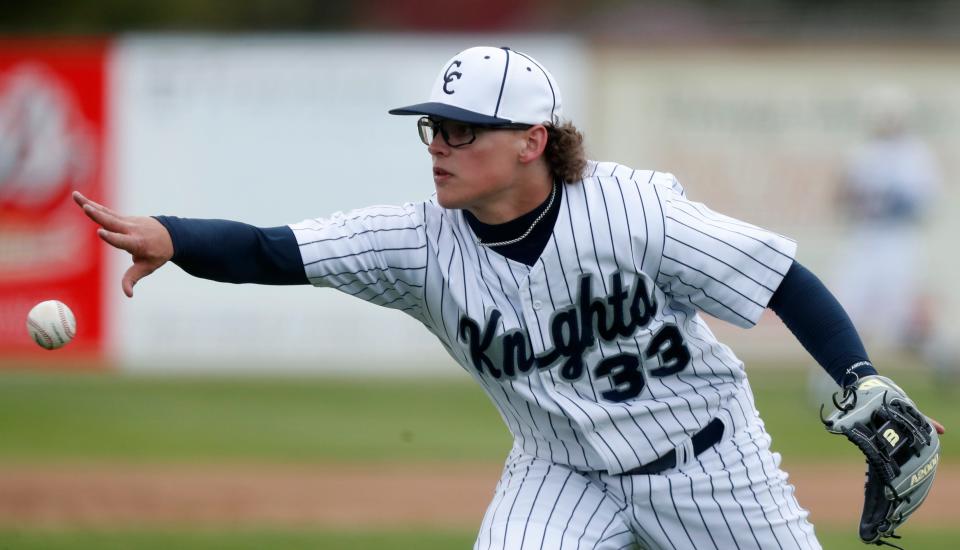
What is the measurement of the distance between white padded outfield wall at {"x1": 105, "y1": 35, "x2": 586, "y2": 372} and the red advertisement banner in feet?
0.79

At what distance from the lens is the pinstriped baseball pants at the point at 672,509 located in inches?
155

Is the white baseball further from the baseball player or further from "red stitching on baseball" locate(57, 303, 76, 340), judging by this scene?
the baseball player

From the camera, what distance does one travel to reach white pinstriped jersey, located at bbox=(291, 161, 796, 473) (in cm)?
387

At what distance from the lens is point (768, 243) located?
389 centimetres

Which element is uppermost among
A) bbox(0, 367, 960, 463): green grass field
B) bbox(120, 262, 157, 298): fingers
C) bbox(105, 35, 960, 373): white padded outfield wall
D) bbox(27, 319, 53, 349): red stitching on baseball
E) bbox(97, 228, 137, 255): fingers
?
bbox(97, 228, 137, 255): fingers

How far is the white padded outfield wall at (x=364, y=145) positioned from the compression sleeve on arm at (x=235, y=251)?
9061 millimetres

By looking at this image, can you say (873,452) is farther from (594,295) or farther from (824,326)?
(594,295)

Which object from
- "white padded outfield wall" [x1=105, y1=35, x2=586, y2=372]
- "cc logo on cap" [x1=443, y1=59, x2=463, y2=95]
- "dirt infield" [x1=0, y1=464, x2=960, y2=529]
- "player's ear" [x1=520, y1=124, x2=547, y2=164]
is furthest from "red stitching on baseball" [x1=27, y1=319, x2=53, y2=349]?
"white padded outfield wall" [x1=105, y1=35, x2=586, y2=372]

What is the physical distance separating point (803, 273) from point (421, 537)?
346 centimetres

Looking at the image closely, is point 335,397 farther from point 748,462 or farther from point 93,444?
point 748,462

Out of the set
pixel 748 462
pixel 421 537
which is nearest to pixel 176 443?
pixel 421 537

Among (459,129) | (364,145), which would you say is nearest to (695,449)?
(459,129)

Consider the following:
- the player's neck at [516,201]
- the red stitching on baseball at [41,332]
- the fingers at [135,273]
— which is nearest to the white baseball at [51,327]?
the red stitching on baseball at [41,332]

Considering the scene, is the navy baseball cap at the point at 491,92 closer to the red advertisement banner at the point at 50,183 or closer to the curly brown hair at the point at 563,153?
the curly brown hair at the point at 563,153
